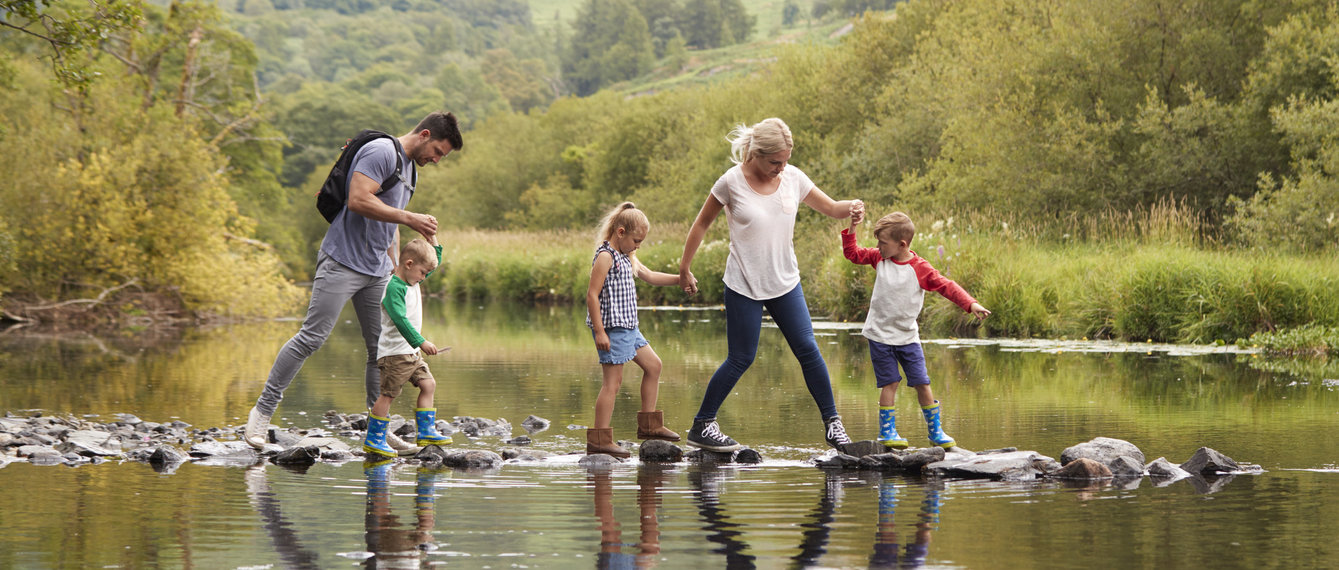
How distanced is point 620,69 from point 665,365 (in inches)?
5182

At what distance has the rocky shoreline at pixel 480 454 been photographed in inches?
272

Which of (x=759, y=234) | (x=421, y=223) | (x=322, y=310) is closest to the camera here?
(x=421, y=223)

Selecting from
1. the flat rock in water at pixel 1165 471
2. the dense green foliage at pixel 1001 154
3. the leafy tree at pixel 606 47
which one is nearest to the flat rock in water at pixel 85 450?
the dense green foliage at pixel 1001 154

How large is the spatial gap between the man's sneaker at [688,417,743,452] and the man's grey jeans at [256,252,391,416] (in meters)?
2.12

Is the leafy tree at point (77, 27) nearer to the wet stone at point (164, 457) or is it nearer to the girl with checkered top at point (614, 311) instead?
the wet stone at point (164, 457)

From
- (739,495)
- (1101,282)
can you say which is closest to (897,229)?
(739,495)

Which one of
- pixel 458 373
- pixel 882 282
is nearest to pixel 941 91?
pixel 458 373

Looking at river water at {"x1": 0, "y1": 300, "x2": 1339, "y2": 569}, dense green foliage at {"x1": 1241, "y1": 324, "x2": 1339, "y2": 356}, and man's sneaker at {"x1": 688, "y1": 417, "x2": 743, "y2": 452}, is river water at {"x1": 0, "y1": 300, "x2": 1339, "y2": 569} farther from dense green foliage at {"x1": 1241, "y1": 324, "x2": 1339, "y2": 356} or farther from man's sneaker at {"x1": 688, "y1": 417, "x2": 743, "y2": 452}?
dense green foliage at {"x1": 1241, "y1": 324, "x2": 1339, "y2": 356}

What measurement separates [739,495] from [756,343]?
6.05 feet

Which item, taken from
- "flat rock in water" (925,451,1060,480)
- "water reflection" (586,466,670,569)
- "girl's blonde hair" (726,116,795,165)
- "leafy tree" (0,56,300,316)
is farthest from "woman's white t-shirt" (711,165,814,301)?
"leafy tree" (0,56,300,316)

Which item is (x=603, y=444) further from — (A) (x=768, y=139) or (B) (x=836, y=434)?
(A) (x=768, y=139)

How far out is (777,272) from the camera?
7926 millimetres

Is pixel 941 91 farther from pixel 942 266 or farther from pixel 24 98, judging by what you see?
pixel 24 98

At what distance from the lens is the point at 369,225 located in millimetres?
8180
